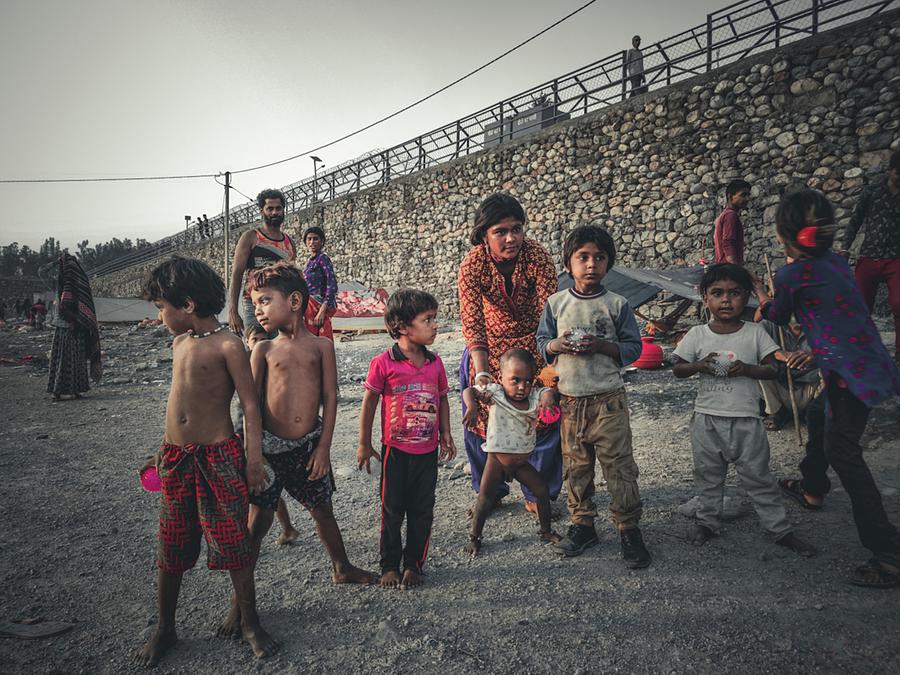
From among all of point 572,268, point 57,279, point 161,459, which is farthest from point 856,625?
point 57,279

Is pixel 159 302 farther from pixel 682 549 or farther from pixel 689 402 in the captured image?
pixel 689 402

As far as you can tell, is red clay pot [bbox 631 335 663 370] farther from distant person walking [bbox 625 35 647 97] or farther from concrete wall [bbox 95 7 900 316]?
distant person walking [bbox 625 35 647 97]

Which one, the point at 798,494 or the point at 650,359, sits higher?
the point at 650,359

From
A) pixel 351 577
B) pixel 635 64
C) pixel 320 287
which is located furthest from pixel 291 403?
pixel 635 64

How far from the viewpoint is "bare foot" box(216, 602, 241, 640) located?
1770 millimetres

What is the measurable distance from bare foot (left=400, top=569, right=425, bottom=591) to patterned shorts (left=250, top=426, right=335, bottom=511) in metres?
0.50

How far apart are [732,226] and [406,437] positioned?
4802 mm

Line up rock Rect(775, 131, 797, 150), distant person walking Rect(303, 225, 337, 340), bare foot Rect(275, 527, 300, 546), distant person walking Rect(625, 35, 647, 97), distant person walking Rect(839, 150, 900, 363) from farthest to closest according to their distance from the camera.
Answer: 1. distant person walking Rect(625, 35, 647, 97)
2. rock Rect(775, 131, 797, 150)
3. distant person walking Rect(303, 225, 337, 340)
4. distant person walking Rect(839, 150, 900, 363)
5. bare foot Rect(275, 527, 300, 546)

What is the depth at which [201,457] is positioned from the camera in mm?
1714

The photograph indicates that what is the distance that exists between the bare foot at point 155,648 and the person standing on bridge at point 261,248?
233 cm

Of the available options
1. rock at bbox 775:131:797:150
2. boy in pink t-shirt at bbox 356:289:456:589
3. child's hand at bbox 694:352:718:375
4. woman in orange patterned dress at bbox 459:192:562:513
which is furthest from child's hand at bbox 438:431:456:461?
rock at bbox 775:131:797:150

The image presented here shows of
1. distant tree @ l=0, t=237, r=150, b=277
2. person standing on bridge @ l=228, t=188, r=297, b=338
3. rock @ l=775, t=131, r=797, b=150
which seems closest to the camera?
person standing on bridge @ l=228, t=188, r=297, b=338

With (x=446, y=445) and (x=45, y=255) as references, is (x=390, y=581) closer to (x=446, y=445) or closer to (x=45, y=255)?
(x=446, y=445)

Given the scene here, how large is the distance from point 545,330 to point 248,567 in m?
1.72
